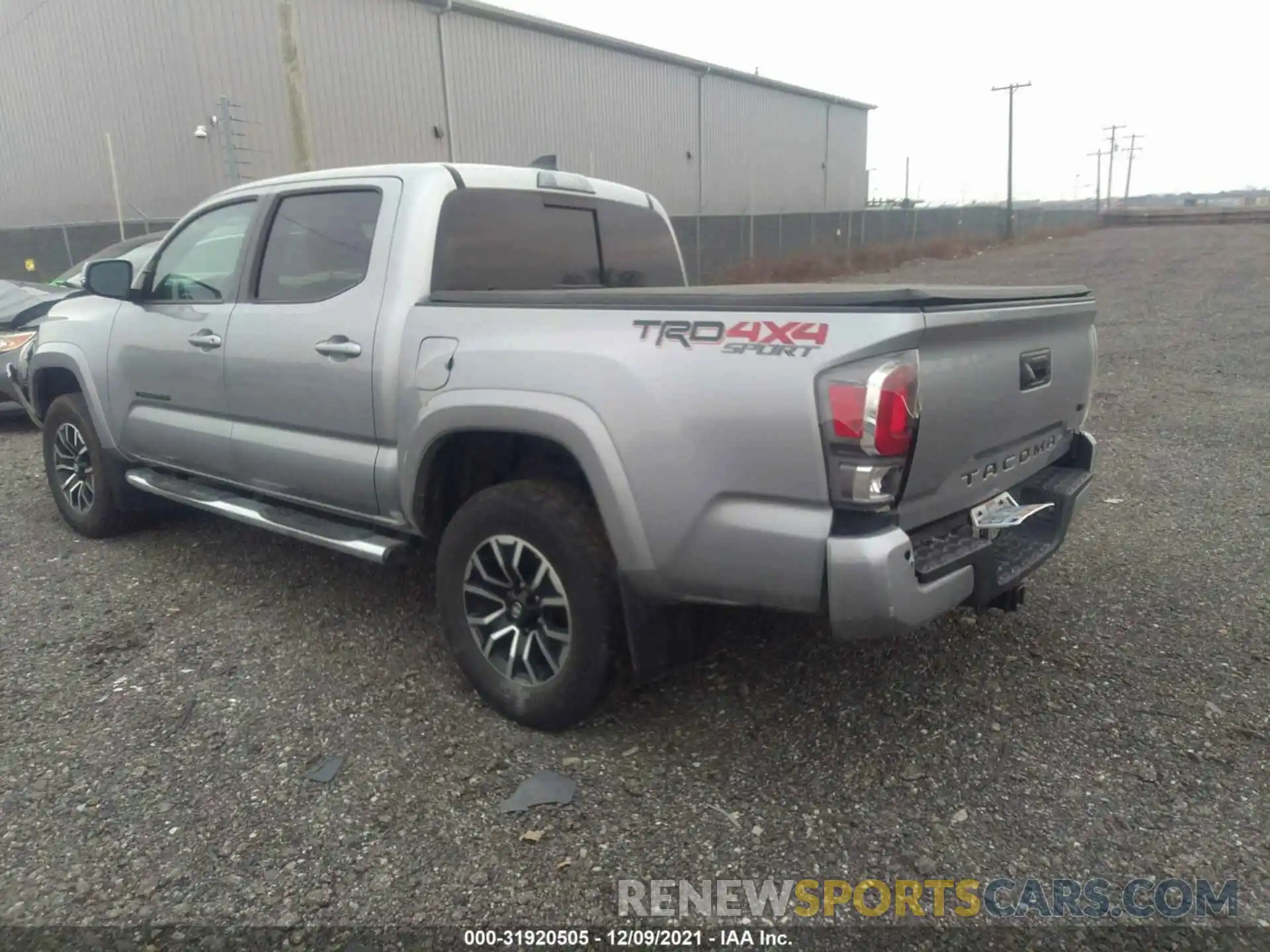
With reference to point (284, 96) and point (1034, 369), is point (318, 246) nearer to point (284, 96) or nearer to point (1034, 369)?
point (1034, 369)

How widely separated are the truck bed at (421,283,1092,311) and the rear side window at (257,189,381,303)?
0.56 metres

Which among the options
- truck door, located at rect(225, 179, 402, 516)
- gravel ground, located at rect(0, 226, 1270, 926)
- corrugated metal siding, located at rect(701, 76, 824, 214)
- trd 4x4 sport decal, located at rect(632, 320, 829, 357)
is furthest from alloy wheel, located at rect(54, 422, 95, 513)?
corrugated metal siding, located at rect(701, 76, 824, 214)

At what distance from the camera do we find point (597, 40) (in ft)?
85.6

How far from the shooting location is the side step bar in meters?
3.60

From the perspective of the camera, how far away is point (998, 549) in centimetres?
317

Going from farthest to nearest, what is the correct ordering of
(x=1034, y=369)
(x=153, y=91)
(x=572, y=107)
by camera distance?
(x=572, y=107) < (x=153, y=91) < (x=1034, y=369)

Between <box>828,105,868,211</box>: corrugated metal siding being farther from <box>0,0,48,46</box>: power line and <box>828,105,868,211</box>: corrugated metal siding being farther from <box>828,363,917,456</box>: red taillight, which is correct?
<box>828,363,917,456</box>: red taillight

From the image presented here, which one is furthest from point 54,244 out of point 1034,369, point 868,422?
point 868,422

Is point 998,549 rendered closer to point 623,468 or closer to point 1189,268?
point 623,468

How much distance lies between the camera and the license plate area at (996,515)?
9.53ft

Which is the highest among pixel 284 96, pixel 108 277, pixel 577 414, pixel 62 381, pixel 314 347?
pixel 284 96

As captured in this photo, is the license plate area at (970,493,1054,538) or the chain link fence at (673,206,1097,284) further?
the chain link fence at (673,206,1097,284)

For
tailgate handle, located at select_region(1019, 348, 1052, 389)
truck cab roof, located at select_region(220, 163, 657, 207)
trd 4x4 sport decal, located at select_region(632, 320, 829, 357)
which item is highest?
truck cab roof, located at select_region(220, 163, 657, 207)

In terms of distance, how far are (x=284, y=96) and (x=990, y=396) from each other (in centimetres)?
1957
